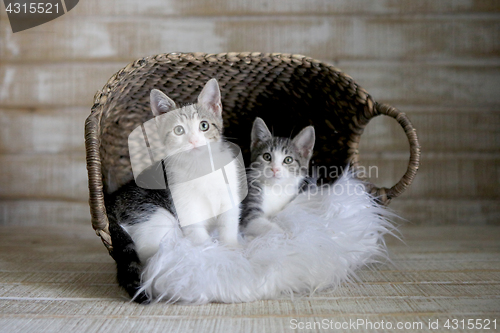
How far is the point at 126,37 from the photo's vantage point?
197 cm

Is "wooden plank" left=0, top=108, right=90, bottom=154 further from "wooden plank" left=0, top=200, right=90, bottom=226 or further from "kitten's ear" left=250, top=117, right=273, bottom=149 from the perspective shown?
"kitten's ear" left=250, top=117, right=273, bottom=149

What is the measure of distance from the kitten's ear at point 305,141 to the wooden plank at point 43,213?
1.23 metres

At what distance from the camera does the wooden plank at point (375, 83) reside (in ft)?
6.43

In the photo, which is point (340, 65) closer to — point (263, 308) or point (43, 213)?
point (263, 308)

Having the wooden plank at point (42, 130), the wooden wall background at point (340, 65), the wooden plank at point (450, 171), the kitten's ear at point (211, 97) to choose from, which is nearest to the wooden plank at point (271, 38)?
the wooden wall background at point (340, 65)

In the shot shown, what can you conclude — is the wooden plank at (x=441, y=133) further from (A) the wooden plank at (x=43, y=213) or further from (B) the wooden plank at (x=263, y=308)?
(A) the wooden plank at (x=43, y=213)

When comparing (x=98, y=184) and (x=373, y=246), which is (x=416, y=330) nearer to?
(x=373, y=246)

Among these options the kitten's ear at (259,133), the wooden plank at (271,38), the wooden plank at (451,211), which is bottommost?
the wooden plank at (451,211)

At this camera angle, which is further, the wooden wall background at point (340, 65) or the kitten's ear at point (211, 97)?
the wooden wall background at point (340, 65)

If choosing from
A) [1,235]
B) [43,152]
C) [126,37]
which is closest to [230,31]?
[126,37]

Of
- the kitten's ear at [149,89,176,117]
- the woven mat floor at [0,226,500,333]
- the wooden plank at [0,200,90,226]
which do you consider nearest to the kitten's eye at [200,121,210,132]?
the kitten's ear at [149,89,176,117]

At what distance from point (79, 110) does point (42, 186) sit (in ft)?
1.46

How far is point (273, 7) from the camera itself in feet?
6.37

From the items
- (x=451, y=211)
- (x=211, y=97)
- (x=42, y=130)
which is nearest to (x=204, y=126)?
(x=211, y=97)
